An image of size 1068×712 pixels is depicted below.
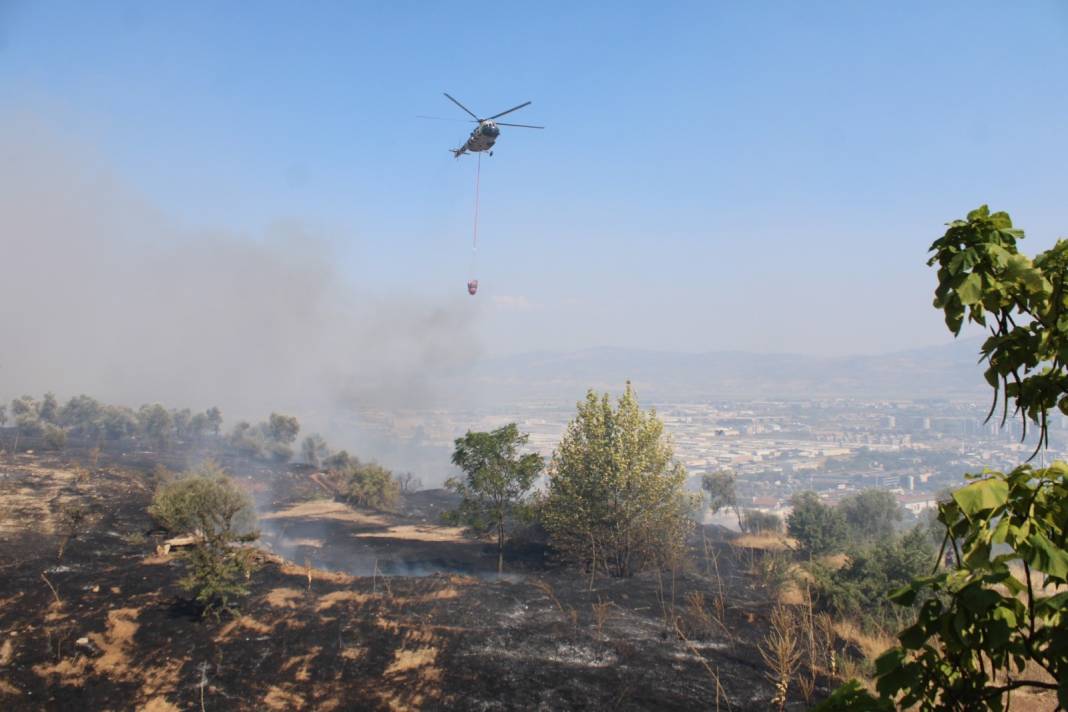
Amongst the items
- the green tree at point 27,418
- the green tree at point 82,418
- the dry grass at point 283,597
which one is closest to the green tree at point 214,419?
the green tree at point 82,418

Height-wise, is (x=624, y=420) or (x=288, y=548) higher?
(x=624, y=420)

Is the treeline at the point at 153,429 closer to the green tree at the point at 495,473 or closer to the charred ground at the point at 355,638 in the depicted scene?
the green tree at the point at 495,473

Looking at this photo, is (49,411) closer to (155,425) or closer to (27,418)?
(27,418)

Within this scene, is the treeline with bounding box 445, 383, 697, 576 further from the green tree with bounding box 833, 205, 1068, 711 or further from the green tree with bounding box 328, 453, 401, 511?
the green tree with bounding box 328, 453, 401, 511

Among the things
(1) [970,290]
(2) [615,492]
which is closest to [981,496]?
(1) [970,290]

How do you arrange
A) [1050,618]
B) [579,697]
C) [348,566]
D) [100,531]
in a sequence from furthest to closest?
[348,566]
[100,531]
[579,697]
[1050,618]

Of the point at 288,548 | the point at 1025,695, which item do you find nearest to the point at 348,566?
the point at 288,548

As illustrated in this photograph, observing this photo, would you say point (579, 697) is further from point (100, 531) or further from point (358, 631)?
point (100, 531)
